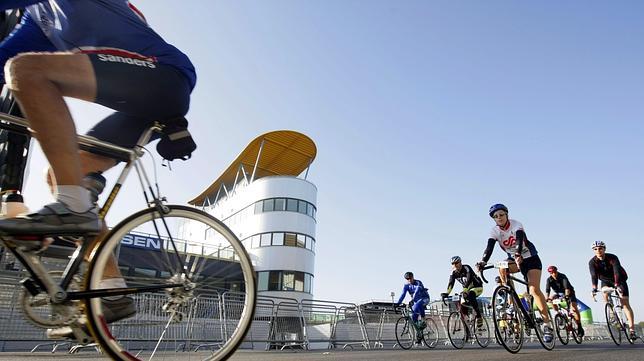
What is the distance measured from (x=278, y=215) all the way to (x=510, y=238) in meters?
30.5

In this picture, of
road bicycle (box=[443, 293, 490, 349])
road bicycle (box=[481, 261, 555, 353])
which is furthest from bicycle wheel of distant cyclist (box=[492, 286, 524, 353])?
road bicycle (box=[443, 293, 490, 349])

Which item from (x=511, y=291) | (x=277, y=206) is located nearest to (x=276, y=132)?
(x=277, y=206)

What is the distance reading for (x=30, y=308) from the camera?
206 cm

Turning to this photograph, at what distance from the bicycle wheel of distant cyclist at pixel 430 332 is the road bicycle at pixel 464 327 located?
7.74 feet

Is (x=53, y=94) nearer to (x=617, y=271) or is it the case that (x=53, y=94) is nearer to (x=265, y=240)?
(x=617, y=271)

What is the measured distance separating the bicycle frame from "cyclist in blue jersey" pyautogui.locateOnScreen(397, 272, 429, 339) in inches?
447

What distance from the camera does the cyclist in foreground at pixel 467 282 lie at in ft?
33.8

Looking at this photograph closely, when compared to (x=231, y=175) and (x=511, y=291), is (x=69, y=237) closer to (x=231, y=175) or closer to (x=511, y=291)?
(x=511, y=291)

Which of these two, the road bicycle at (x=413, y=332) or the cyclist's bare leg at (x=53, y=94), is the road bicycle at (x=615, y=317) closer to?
the road bicycle at (x=413, y=332)

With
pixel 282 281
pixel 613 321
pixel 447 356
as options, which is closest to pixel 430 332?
pixel 613 321

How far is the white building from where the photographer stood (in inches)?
1396

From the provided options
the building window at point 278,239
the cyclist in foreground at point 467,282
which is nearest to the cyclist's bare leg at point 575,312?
the cyclist in foreground at point 467,282

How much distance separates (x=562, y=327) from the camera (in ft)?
33.3

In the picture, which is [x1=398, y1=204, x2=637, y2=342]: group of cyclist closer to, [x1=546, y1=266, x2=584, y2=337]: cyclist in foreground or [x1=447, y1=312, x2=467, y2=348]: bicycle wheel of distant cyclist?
[x1=546, y1=266, x2=584, y2=337]: cyclist in foreground
